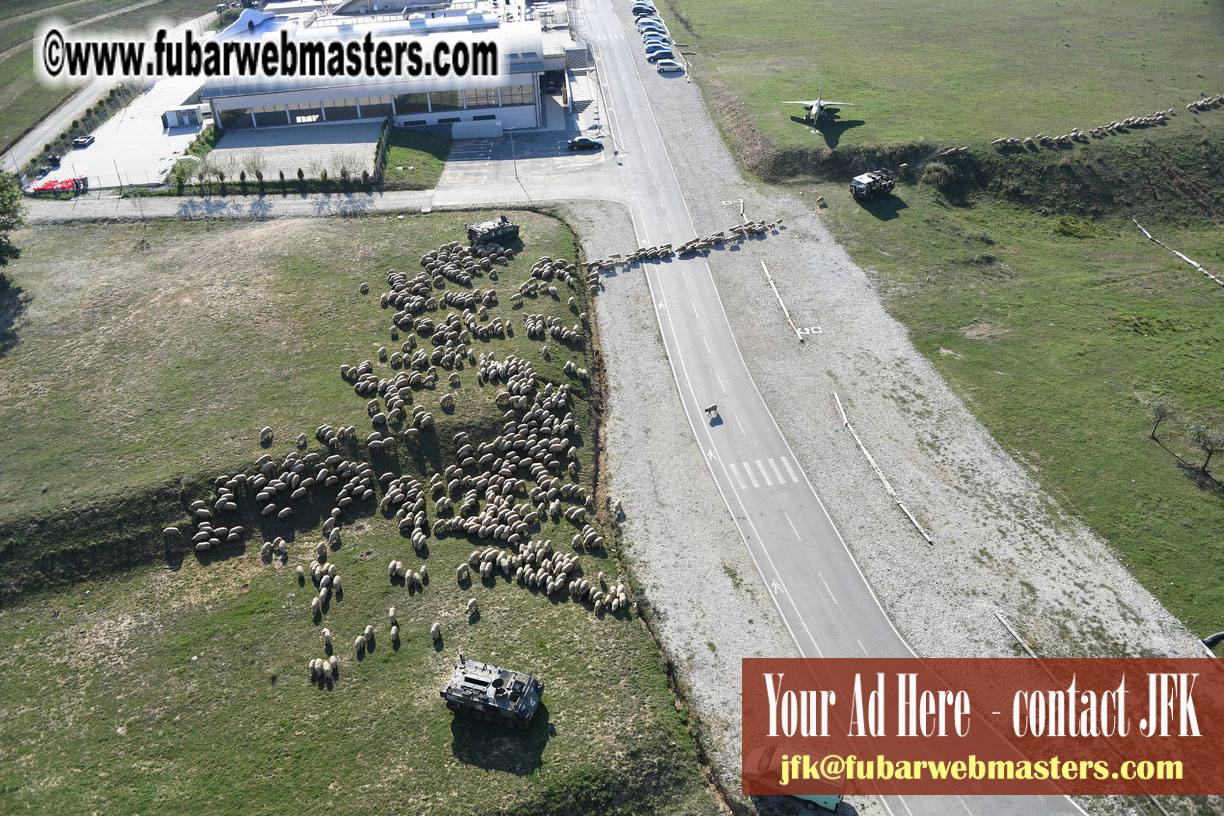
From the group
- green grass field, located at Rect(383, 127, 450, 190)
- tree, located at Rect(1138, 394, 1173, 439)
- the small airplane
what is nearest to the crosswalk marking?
tree, located at Rect(1138, 394, 1173, 439)

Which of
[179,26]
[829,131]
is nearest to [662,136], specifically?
[829,131]

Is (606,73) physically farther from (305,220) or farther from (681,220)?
(305,220)

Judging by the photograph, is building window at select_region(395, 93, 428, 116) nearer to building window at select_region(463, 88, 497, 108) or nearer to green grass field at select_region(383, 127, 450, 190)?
green grass field at select_region(383, 127, 450, 190)

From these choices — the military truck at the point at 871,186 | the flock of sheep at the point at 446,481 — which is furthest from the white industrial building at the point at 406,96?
the flock of sheep at the point at 446,481

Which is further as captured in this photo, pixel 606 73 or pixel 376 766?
pixel 606 73

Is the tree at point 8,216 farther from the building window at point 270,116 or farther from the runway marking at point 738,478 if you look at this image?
the runway marking at point 738,478

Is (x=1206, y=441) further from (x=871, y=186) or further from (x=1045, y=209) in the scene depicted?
(x=871, y=186)
